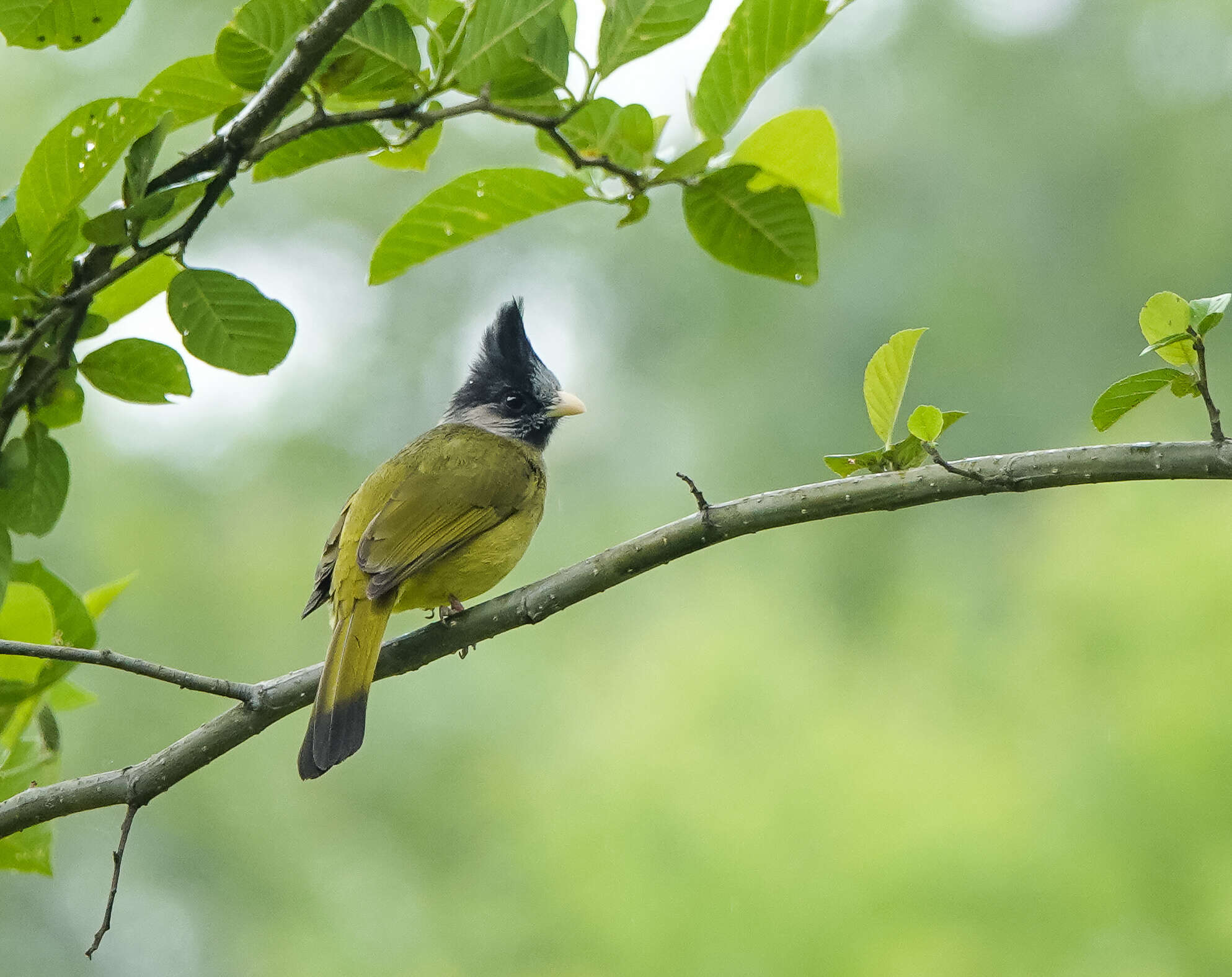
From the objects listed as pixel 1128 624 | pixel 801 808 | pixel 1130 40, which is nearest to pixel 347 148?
pixel 801 808

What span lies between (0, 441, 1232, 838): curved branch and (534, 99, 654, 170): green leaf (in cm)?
37

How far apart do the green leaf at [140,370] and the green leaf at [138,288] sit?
0.16 ft

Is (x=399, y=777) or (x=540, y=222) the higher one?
(x=540, y=222)

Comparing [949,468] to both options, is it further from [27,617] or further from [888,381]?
[27,617]

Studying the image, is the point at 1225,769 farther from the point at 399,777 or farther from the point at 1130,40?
the point at 1130,40

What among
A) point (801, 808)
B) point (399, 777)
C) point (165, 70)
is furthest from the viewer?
point (399, 777)

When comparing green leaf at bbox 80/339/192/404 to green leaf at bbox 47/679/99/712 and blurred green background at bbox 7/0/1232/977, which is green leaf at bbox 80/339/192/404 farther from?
blurred green background at bbox 7/0/1232/977

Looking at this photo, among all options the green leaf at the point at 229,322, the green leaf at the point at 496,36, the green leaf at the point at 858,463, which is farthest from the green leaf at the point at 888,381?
the green leaf at the point at 229,322

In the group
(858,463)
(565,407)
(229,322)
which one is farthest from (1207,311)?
(565,407)

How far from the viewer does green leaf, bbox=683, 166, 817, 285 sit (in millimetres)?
1168

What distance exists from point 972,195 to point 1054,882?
874 cm

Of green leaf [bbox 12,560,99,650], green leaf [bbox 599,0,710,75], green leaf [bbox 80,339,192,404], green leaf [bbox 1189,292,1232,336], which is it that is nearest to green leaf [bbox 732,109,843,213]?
green leaf [bbox 599,0,710,75]

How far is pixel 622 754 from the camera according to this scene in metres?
8.59

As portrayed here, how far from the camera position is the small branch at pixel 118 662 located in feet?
3.88
